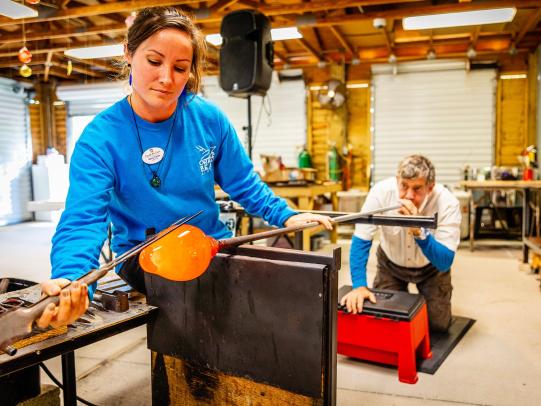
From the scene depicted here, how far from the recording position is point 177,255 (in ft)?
3.31

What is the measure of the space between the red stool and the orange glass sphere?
161 centimetres

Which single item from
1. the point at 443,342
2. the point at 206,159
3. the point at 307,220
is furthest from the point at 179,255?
the point at 443,342

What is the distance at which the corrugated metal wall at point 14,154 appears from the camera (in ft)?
32.8

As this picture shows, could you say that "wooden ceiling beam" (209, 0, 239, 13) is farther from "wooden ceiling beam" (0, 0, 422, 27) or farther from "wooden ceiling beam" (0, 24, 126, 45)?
"wooden ceiling beam" (0, 24, 126, 45)

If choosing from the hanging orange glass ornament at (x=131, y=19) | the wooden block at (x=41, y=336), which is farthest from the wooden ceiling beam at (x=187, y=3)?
the wooden block at (x=41, y=336)

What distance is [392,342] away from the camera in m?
2.49

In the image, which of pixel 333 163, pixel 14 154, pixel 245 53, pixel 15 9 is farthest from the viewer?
pixel 14 154

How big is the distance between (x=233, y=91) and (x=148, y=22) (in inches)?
131

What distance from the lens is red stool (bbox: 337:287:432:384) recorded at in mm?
2412

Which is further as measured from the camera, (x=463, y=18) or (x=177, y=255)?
(x=463, y=18)

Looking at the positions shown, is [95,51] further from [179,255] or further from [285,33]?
[179,255]

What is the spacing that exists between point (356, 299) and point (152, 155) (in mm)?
1489

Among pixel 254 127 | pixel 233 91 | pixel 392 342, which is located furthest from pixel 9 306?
pixel 254 127

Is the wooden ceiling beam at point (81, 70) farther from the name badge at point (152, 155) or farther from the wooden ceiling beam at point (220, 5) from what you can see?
the name badge at point (152, 155)
